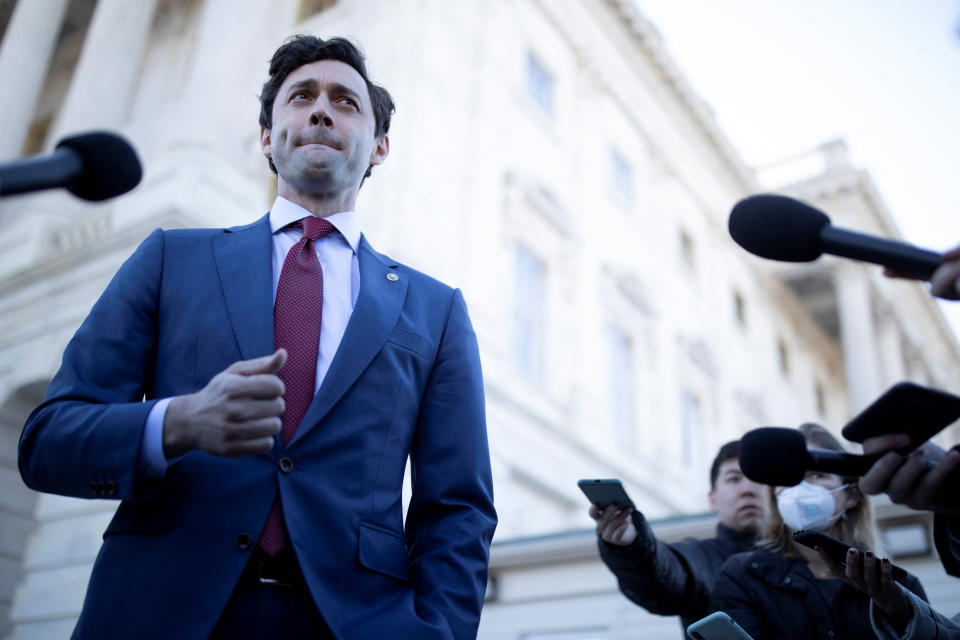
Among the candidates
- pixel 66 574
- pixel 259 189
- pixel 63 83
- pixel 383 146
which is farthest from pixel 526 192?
pixel 383 146

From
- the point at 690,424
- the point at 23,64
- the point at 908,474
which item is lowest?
the point at 690,424

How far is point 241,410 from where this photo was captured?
1734mm

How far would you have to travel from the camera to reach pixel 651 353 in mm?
20406

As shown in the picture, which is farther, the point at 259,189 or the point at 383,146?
the point at 259,189

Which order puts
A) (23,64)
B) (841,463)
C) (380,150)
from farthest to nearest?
1. (23,64)
2. (380,150)
3. (841,463)

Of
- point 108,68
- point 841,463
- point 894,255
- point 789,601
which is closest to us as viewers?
point 894,255

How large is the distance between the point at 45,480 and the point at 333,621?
682 millimetres

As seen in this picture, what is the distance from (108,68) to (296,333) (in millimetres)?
15180

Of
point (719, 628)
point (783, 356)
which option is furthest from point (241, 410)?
point (783, 356)

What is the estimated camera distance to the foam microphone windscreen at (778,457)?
2404mm

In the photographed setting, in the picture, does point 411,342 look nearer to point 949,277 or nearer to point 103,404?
point 103,404

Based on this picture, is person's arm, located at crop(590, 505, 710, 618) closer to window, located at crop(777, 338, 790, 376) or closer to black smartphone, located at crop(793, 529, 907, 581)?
black smartphone, located at crop(793, 529, 907, 581)

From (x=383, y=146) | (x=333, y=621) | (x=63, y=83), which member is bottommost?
(x=333, y=621)

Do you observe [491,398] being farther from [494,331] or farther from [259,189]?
[259,189]
